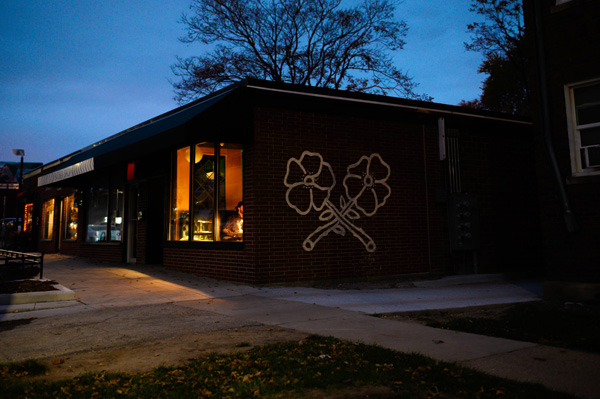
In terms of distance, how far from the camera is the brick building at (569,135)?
8.67 meters

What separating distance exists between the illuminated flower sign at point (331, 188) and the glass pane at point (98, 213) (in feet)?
28.4

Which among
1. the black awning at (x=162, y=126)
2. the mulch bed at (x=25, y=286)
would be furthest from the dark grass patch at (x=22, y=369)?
the black awning at (x=162, y=126)

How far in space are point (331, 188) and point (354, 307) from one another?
3.89 m

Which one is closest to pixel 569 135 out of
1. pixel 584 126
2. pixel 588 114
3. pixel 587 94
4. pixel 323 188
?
pixel 584 126

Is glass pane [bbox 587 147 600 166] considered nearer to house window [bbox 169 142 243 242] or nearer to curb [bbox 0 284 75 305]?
house window [bbox 169 142 243 242]

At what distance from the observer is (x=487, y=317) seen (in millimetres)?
7465

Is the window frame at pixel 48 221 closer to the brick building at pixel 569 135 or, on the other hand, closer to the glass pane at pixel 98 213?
the glass pane at pixel 98 213

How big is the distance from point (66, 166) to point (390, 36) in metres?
16.1

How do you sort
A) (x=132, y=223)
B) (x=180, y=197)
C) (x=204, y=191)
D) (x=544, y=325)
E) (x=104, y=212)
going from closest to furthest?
(x=544, y=325) < (x=204, y=191) < (x=180, y=197) < (x=132, y=223) < (x=104, y=212)

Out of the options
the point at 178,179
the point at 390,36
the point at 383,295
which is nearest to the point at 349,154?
the point at 383,295

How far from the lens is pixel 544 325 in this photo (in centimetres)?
648

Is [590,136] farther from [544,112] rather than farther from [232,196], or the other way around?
[232,196]

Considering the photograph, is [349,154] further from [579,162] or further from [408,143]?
[579,162]

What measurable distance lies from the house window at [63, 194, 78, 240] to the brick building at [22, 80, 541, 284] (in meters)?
5.52
